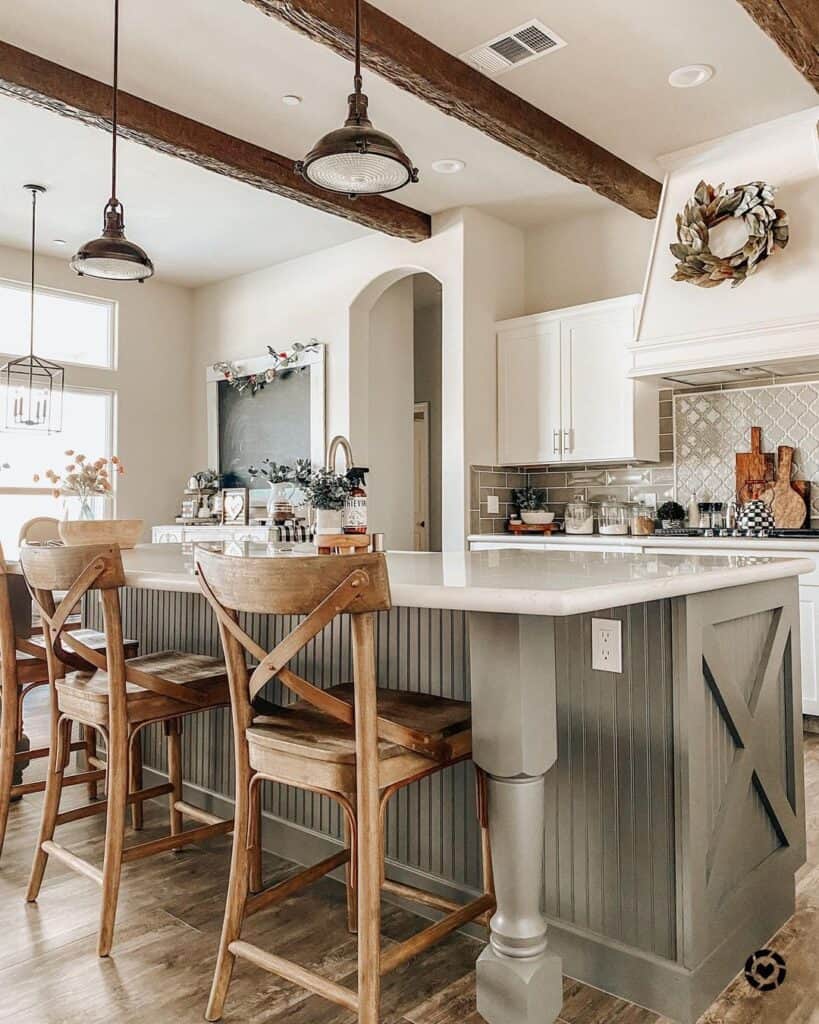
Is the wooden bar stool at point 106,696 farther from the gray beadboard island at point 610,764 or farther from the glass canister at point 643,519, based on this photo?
the glass canister at point 643,519

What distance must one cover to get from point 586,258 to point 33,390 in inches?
164

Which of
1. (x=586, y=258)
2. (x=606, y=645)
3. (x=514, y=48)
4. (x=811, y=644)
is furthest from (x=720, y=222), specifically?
(x=606, y=645)

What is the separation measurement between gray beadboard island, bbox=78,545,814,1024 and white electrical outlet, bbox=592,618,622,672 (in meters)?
0.02

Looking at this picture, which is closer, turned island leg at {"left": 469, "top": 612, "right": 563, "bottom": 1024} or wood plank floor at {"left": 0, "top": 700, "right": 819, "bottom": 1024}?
turned island leg at {"left": 469, "top": 612, "right": 563, "bottom": 1024}

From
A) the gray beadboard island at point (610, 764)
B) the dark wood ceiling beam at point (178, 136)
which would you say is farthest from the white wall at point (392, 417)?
the gray beadboard island at point (610, 764)

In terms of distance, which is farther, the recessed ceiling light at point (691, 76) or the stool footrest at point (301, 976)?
the recessed ceiling light at point (691, 76)

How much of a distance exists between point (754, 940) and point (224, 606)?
1477mm

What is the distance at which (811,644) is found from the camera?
392 cm

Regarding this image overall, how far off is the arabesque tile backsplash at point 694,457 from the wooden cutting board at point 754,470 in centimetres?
6

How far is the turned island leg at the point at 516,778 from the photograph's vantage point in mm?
1568

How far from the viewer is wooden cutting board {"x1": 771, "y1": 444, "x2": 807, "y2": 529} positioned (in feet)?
14.7

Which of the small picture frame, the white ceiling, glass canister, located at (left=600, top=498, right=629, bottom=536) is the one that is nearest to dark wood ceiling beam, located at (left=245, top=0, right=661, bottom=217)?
the white ceiling

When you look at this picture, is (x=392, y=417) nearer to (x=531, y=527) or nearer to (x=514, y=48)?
(x=531, y=527)

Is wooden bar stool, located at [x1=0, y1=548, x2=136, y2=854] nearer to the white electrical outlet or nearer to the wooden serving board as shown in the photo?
the white electrical outlet
